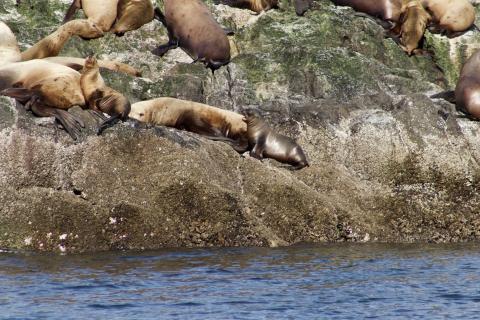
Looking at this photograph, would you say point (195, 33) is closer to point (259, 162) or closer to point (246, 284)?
point (259, 162)

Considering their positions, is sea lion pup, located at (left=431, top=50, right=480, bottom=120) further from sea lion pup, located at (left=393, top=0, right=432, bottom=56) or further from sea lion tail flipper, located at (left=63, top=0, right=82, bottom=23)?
sea lion tail flipper, located at (left=63, top=0, right=82, bottom=23)

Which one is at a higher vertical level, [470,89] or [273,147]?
[470,89]

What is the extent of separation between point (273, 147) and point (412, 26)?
4131 mm

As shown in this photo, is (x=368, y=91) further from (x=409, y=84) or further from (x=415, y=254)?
Result: (x=415, y=254)

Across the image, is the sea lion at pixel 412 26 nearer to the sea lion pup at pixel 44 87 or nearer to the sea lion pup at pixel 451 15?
the sea lion pup at pixel 451 15

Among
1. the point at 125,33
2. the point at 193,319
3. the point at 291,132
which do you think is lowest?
the point at 193,319

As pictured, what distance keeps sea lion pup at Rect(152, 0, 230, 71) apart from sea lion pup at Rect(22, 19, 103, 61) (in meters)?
0.82

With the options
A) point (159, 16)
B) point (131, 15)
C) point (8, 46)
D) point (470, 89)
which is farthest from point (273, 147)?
point (159, 16)

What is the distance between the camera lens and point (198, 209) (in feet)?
36.9

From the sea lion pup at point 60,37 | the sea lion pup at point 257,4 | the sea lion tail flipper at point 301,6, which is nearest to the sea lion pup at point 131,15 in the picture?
the sea lion pup at point 60,37

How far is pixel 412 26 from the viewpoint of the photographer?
15.7 metres

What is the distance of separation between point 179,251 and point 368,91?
3.97 meters

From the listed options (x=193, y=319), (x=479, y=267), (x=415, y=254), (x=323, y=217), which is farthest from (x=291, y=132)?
(x=193, y=319)

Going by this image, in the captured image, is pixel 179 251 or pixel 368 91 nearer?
pixel 179 251
